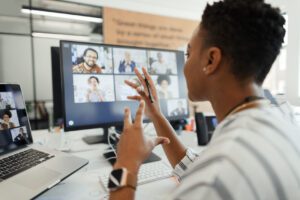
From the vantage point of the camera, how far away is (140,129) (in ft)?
1.80

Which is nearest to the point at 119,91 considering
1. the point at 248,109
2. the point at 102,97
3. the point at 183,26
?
the point at 102,97

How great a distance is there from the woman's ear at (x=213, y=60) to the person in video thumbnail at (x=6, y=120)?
75cm

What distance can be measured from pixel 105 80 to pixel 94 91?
0.27ft

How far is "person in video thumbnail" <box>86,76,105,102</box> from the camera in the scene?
3.55ft

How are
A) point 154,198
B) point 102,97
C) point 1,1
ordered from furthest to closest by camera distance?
1. point 1,1
2. point 102,97
3. point 154,198

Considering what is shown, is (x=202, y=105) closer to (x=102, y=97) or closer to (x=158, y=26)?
(x=158, y=26)

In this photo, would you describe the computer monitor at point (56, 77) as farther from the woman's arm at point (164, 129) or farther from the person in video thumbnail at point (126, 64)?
the woman's arm at point (164, 129)

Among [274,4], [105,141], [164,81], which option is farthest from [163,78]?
[274,4]

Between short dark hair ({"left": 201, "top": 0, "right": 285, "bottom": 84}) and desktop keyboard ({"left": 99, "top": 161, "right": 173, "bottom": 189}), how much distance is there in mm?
460

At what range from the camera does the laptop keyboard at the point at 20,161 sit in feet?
2.22

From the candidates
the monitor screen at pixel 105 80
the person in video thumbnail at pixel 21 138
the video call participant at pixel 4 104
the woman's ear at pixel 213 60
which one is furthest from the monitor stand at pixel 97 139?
the woman's ear at pixel 213 60

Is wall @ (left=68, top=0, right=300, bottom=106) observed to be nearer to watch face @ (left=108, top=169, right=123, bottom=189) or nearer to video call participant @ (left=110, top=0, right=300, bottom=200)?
video call participant @ (left=110, top=0, right=300, bottom=200)

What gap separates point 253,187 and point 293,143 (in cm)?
14

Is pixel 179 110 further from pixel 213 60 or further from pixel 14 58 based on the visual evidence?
pixel 14 58
